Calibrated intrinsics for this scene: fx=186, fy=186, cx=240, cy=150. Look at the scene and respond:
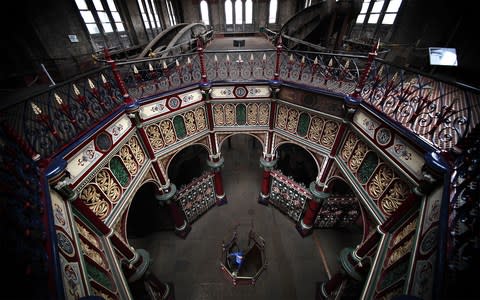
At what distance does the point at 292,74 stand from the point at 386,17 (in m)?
6.58

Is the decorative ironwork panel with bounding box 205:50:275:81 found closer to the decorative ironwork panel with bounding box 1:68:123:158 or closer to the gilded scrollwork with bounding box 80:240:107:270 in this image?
the decorative ironwork panel with bounding box 1:68:123:158

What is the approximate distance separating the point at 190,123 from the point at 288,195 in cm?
484

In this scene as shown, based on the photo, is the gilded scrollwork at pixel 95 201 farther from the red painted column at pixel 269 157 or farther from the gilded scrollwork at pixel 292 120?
the gilded scrollwork at pixel 292 120

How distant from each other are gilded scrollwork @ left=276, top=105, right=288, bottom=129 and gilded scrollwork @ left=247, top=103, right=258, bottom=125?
0.81 m

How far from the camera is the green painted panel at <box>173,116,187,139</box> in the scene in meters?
5.96

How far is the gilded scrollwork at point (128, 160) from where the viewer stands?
4.72 meters

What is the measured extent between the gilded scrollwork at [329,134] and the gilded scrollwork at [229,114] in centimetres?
305

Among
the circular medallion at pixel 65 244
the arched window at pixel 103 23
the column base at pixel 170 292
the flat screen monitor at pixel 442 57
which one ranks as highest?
the arched window at pixel 103 23

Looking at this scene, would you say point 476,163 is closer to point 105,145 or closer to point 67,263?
point 67,263

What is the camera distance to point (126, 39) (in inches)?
391

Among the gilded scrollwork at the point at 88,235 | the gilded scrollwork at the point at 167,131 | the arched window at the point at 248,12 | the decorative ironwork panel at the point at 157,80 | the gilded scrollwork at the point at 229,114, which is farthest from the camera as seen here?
the arched window at the point at 248,12

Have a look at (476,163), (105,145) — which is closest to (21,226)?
(105,145)

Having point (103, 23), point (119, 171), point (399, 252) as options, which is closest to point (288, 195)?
point (399, 252)

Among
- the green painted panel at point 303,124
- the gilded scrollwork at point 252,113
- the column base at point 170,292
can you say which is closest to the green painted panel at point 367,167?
the green painted panel at point 303,124
